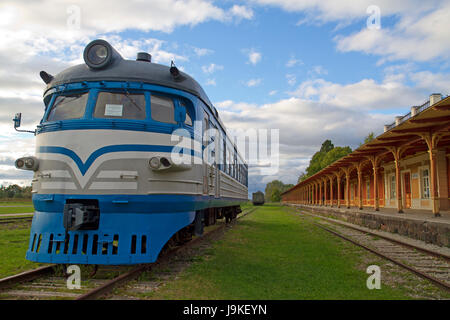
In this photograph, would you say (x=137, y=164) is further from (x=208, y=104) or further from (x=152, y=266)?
(x=208, y=104)

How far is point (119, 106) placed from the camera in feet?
19.5

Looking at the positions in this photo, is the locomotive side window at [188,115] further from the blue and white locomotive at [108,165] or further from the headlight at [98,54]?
the headlight at [98,54]

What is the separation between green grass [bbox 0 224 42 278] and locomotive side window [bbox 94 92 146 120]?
3108 millimetres

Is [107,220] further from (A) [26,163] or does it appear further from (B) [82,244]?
(A) [26,163]

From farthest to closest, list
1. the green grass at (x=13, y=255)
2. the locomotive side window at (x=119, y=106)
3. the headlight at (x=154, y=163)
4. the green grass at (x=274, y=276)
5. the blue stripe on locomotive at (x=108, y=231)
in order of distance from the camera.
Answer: the green grass at (x=13, y=255), the locomotive side window at (x=119, y=106), the headlight at (x=154, y=163), the blue stripe on locomotive at (x=108, y=231), the green grass at (x=274, y=276)

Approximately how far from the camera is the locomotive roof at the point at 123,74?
603 centimetres

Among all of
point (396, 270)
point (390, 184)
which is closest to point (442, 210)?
point (390, 184)

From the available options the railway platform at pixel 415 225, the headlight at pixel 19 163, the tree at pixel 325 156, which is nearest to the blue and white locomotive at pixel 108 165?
the headlight at pixel 19 163

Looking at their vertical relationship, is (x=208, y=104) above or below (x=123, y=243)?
above

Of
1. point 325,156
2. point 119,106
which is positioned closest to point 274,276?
point 119,106

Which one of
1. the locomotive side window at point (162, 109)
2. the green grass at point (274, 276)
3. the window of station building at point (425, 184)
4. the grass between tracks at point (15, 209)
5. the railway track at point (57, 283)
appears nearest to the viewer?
the railway track at point (57, 283)

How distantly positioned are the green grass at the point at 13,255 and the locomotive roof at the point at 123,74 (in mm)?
3295
